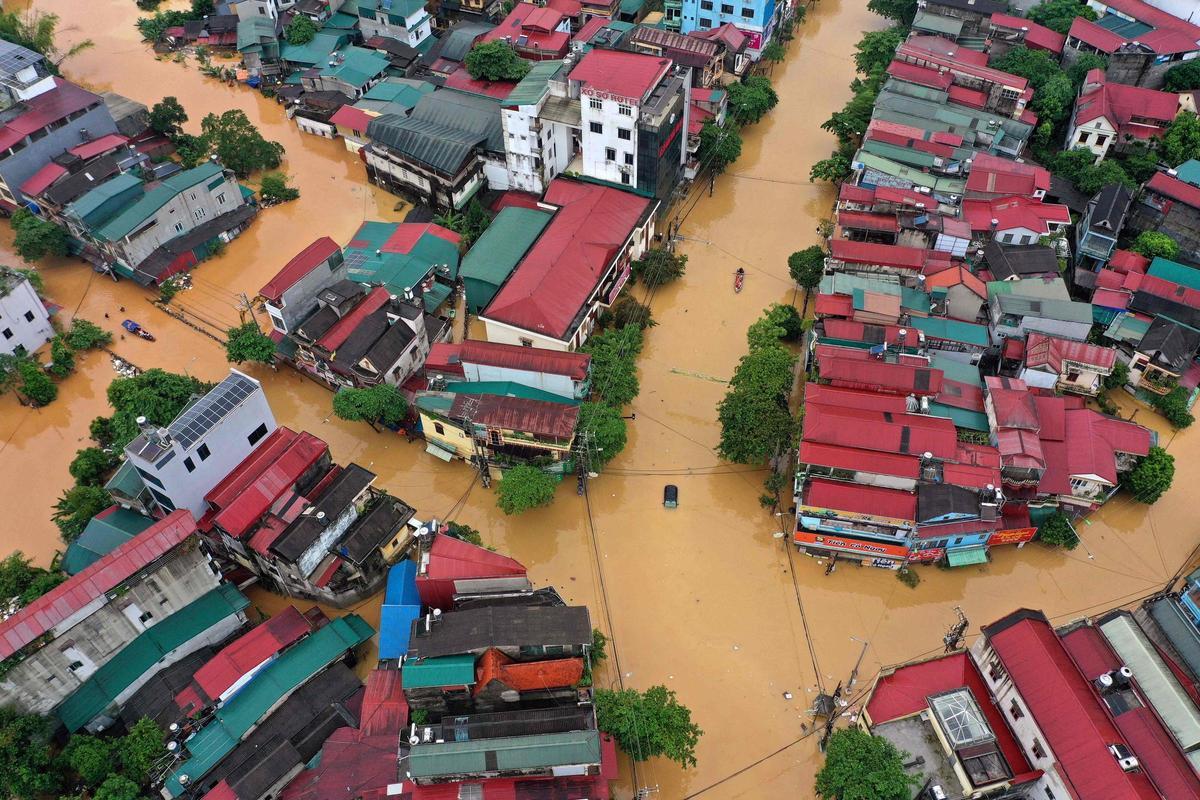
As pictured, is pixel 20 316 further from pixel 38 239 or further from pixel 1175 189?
pixel 1175 189

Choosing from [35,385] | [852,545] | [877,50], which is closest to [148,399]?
[35,385]

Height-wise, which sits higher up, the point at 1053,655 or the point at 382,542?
the point at 382,542

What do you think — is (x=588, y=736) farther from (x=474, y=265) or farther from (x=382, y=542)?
(x=474, y=265)

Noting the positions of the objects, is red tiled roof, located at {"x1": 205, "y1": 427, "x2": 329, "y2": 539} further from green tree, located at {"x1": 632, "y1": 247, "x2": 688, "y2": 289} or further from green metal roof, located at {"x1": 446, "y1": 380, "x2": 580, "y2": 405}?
green tree, located at {"x1": 632, "y1": 247, "x2": 688, "y2": 289}

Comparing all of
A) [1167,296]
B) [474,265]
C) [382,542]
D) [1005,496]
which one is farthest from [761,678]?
[1167,296]

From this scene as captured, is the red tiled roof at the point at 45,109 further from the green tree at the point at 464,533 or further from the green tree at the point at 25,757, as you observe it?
the green tree at the point at 464,533

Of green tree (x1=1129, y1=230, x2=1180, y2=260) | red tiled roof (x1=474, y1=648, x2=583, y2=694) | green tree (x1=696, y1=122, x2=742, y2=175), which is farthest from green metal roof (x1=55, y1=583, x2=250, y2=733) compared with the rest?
green tree (x1=1129, y1=230, x2=1180, y2=260)
